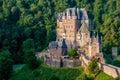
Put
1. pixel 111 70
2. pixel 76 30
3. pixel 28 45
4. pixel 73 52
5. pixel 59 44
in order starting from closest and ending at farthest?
pixel 111 70, pixel 73 52, pixel 59 44, pixel 76 30, pixel 28 45

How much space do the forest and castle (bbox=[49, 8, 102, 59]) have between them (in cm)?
497

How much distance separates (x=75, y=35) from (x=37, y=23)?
24949mm

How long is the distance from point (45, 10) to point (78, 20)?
31.8 metres

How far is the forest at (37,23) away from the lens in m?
74.8

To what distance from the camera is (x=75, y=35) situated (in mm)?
64875

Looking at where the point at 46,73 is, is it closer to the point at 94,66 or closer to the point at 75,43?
the point at 94,66

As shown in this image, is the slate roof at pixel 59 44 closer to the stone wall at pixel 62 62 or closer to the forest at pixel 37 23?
the stone wall at pixel 62 62

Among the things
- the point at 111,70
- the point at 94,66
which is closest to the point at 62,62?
the point at 94,66

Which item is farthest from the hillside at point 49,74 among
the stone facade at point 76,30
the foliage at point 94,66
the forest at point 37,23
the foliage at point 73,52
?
the stone facade at point 76,30

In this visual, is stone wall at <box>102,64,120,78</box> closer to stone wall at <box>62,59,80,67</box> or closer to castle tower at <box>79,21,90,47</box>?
stone wall at <box>62,59,80,67</box>

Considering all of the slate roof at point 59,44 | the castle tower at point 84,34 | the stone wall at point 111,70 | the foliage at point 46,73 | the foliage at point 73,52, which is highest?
the castle tower at point 84,34

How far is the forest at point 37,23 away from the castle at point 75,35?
4.97 m

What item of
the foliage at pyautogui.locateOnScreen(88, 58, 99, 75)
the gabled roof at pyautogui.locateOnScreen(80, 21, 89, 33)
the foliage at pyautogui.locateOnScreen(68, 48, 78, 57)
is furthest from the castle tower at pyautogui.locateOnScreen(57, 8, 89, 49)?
the foliage at pyautogui.locateOnScreen(88, 58, 99, 75)

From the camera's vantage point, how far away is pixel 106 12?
9975 centimetres
